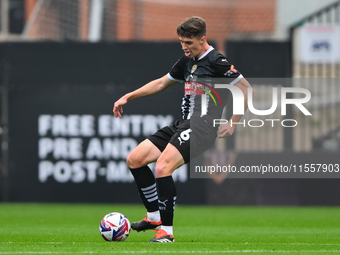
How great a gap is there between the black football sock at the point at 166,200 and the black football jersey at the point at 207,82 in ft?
2.27

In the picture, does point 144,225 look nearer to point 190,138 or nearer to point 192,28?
point 190,138

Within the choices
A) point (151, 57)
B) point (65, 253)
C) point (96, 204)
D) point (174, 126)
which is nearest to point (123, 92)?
point (151, 57)

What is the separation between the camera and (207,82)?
5.85 metres

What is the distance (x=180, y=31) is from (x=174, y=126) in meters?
0.95

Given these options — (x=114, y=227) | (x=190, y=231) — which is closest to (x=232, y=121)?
(x=114, y=227)

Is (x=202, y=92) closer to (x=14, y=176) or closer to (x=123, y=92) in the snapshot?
(x=123, y=92)

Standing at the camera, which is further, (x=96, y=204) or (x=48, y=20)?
(x=48, y=20)

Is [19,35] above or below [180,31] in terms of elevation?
above

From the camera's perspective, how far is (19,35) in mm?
15234

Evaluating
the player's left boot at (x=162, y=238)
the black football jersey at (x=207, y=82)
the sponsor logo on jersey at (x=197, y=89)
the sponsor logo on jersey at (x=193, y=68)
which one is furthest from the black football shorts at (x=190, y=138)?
the player's left boot at (x=162, y=238)

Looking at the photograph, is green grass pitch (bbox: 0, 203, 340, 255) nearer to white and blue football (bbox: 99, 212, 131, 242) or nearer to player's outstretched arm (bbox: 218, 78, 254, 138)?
white and blue football (bbox: 99, 212, 131, 242)

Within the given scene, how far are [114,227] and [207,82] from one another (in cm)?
163

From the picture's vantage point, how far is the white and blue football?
5633mm

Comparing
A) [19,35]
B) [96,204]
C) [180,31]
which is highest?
[19,35]
